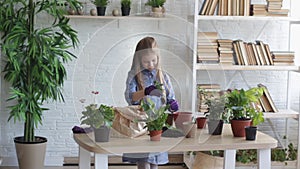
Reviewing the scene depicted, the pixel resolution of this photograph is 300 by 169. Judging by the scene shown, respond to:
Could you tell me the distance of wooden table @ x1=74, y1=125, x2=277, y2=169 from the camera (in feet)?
8.82

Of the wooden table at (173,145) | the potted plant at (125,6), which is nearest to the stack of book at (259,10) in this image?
the potted plant at (125,6)

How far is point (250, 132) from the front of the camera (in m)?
2.95

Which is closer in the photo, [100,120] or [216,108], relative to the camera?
[100,120]

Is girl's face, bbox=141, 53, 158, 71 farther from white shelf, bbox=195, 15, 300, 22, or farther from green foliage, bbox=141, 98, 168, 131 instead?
white shelf, bbox=195, 15, 300, 22

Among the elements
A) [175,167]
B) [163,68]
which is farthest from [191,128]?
[175,167]

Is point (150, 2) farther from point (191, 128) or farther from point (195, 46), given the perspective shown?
point (191, 128)

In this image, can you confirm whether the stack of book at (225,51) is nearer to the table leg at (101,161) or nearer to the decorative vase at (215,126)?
the decorative vase at (215,126)

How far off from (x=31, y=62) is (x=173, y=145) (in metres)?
2.15

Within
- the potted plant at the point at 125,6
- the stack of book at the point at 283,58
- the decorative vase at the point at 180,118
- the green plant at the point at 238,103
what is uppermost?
the potted plant at the point at 125,6

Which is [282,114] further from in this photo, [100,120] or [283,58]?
[100,120]

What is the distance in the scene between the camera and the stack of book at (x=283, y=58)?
482cm

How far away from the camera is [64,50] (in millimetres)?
4859

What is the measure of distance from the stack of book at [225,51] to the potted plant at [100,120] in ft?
7.02

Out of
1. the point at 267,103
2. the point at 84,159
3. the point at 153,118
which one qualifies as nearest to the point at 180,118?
the point at 153,118
